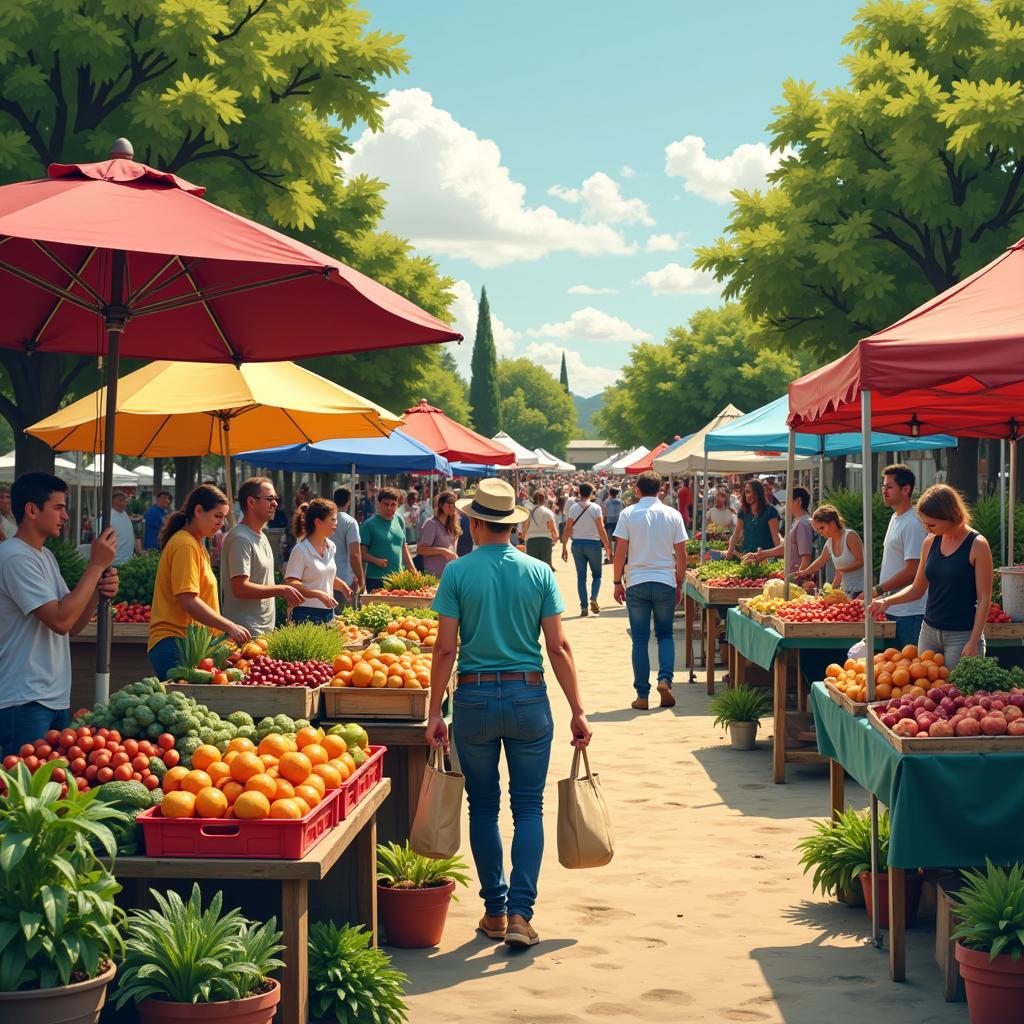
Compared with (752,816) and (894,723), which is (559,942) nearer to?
(894,723)

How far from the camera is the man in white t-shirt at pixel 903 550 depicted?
9.96 meters

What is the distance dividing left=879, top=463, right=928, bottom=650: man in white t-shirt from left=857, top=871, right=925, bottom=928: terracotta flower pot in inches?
121

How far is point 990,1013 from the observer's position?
5320mm

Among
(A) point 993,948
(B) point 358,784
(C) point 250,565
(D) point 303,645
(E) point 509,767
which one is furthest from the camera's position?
(C) point 250,565

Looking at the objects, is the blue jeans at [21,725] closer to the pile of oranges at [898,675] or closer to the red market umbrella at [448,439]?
the pile of oranges at [898,675]

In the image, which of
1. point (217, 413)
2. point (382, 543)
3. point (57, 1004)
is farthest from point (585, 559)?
point (57, 1004)

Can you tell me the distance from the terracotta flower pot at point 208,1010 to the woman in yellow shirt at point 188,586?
354 centimetres

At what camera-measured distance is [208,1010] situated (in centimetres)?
447

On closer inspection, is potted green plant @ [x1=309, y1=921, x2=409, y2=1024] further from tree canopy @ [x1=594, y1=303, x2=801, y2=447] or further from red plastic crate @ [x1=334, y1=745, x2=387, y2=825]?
tree canopy @ [x1=594, y1=303, x2=801, y2=447]

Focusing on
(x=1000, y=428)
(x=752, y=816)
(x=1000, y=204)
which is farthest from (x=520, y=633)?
(x=1000, y=204)

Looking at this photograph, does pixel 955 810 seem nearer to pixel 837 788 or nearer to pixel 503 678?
pixel 503 678

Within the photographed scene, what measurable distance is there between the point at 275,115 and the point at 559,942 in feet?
50.4

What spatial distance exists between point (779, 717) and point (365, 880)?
16.9 ft

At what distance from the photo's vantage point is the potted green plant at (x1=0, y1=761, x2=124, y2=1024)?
13.0 feet
